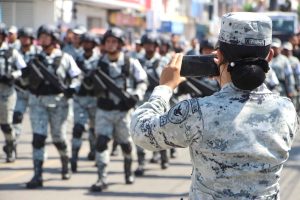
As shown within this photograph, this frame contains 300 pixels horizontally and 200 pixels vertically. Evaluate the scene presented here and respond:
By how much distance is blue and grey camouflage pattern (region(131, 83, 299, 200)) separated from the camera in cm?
234

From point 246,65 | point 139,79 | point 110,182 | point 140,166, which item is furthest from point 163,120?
point 140,166

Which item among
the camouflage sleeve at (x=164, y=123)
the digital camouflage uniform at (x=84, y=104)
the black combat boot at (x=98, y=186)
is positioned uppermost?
the camouflage sleeve at (x=164, y=123)

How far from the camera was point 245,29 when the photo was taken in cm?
232

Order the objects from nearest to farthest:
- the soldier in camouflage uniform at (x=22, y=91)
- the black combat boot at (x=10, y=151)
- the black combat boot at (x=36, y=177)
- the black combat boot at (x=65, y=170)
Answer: the black combat boot at (x=36, y=177)
the black combat boot at (x=65, y=170)
the black combat boot at (x=10, y=151)
the soldier in camouflage uniform at (x=22, y=91)

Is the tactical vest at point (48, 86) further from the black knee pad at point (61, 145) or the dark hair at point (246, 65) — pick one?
the dark hair at point (246, 65)

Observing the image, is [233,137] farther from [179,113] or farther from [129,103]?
[129,103]

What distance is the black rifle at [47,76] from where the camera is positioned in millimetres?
7344

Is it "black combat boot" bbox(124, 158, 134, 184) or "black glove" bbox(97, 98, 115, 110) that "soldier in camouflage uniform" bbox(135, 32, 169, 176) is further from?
"black glove" bbox(97, 98, 115, 110)

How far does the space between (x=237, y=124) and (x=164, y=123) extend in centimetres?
28

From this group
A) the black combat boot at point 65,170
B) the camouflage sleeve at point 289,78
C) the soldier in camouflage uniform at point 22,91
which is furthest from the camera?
the camouflage sleeve at point 289,78

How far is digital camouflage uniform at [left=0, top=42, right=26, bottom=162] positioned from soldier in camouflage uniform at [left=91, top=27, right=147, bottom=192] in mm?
1382

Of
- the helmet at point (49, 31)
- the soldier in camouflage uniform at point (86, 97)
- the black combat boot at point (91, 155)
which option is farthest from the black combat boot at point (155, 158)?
the helmet at point (49, 31)

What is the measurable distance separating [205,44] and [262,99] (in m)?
5.66

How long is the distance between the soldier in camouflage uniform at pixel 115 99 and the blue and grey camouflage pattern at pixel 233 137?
4.82 meters
